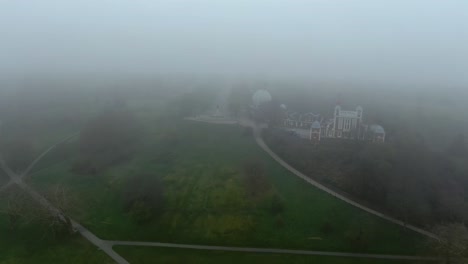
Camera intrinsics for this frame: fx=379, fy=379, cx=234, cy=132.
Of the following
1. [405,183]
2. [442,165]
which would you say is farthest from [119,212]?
[442,165]

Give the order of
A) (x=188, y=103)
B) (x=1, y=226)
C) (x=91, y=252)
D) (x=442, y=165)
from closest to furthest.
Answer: (x=91, y=252) → (x=1, y=226) → (x=442, y=165) → (x=188, y=103)

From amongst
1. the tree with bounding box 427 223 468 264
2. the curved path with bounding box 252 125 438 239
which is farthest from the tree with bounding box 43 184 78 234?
the tree with bounding box 427 223 468 264

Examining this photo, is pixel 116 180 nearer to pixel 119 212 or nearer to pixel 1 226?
pixel 119 212

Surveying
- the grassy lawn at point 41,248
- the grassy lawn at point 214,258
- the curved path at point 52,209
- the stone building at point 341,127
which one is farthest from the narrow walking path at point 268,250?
the stone building at point 341,127

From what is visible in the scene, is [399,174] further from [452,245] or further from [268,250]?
[268,250]

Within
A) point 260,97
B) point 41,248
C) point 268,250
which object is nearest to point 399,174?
point 268,250

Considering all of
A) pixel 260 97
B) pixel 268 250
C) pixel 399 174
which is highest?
pixel 260 97
